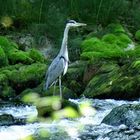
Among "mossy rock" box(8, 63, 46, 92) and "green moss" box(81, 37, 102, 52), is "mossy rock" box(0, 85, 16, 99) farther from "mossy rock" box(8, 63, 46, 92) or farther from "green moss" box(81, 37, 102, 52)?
"green moss" box(81, 37, 102, 52)

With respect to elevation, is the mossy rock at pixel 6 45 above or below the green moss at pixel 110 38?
below

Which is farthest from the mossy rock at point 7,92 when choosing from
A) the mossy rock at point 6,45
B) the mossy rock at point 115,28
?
the mossy rock at point 115,28

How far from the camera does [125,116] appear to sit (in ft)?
34.9

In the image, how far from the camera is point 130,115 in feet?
34.8

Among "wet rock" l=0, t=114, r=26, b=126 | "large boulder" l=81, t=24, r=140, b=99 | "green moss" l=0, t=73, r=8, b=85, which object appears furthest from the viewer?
"green moss" l=0, t=73, r=8, b=85

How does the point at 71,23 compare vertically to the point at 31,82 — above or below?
above

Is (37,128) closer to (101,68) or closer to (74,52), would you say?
(101,68)

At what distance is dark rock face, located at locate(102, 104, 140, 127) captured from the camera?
10.5 meters

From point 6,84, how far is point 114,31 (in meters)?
6.87

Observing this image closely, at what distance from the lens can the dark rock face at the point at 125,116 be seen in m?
10.5

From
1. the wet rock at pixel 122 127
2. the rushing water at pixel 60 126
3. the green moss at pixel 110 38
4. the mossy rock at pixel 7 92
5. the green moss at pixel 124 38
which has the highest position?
the wet rock at pixel 122 127

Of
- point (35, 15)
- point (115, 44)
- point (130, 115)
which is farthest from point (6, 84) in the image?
point (35, 15)

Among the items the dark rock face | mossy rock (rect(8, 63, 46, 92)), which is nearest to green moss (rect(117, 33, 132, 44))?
mossy rock (rect(8, 63, 46, 92))

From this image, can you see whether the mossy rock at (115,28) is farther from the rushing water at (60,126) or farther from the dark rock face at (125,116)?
the dark rock face at (125,116)
